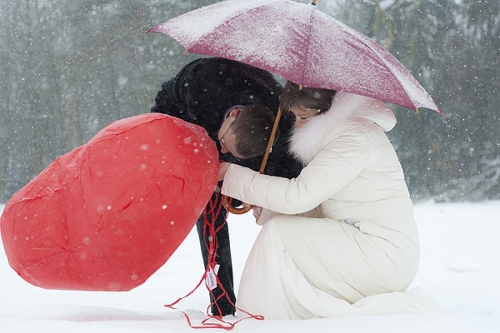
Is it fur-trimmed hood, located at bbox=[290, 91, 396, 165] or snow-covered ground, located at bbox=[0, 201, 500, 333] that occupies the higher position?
fur-trimmed hood, located at bbox=[290, 91, 396, 165]

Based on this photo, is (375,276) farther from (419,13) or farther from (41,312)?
(419,13)

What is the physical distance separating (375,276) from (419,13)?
547 centimetres

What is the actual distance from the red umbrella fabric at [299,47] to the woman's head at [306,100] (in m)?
0.18

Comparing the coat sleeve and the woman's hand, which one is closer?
the coat sleeve

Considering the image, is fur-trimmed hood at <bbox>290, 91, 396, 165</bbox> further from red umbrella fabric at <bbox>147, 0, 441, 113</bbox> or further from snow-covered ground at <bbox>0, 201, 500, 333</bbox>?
snow-covered ground at <bbox>0, 201, 500, 333</bbox>

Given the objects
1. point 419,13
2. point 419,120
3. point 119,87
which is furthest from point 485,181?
point 119,87

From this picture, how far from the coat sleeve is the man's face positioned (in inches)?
10.0

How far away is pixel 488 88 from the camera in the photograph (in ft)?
21.9

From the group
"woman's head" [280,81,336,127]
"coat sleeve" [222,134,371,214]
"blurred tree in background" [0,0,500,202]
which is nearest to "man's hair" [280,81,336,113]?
"woman's head" [280,81,336,127]

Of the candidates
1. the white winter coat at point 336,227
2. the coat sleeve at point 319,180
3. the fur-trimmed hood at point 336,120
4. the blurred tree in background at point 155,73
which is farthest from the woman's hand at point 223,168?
the blurred tree in background at point 155,73

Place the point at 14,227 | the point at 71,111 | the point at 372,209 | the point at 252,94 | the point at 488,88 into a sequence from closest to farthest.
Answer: the point at 14,227 → the point at 372,209 → the point at 252,94 → the point at 488,88 → the point at 71,111

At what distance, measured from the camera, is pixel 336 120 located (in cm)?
209

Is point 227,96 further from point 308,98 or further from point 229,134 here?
point 308,98

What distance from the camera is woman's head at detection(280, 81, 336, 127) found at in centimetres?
209
